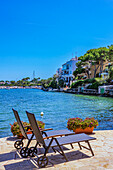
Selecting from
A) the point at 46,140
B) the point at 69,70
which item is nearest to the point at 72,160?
the point at 46,140

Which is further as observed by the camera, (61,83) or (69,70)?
(61,83)

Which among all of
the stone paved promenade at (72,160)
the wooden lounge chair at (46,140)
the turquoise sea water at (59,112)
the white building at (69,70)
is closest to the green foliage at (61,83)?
the white building at (69,70)

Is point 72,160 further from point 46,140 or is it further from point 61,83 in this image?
point 61,83

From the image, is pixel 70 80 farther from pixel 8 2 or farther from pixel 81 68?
pixel 8 2

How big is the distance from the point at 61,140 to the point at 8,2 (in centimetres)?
1612

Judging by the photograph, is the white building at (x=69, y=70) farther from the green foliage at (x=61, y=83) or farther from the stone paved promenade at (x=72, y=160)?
the stone paved promenade at (x=72, y=160)

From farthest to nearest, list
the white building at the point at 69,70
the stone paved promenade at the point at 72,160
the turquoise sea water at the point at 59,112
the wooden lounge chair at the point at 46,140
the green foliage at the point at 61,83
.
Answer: the green foliage at the point at 61,83
the white building at the point at 69,70
the turquoise sea water at the point at 59,112
the stone paved promenade at the point at 72,160
the wooden lounge chair at the point at 46,140

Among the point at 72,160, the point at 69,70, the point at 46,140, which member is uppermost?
the point at 69,70

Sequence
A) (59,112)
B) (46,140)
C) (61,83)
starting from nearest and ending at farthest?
(46,140)
(59,112)
(61,83)

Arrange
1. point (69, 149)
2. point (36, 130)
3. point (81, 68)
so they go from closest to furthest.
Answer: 1. point (36, 130)
2. point (69, 149)
3. point (81, 68)

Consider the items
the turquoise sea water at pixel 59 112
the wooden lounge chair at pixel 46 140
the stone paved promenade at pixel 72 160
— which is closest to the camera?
the wooden lounge chair at pixel 46 140

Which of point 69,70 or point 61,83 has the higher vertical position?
point 69,70

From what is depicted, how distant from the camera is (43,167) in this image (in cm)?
423

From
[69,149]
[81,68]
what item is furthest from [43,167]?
[81,68]
